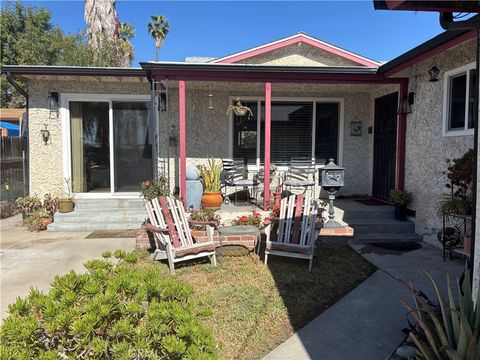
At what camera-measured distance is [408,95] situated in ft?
21.7

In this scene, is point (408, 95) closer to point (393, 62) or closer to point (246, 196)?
point (393, 62)

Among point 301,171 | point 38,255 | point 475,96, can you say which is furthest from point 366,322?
point 301,171

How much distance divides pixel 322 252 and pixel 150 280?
157 inches

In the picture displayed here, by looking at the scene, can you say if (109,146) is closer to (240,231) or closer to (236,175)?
(236,175)

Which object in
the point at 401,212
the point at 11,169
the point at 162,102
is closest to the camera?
the point at 401,212

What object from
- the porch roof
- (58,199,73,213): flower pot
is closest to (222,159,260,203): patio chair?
the porch roof

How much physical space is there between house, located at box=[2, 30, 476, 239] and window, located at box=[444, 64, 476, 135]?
1108mm

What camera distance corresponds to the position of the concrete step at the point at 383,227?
20.6 ft

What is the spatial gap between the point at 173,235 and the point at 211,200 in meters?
2.05

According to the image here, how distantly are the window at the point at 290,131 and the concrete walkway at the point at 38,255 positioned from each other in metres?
3.67

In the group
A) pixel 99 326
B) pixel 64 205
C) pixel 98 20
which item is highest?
pixel 98 20

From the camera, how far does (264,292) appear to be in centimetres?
398

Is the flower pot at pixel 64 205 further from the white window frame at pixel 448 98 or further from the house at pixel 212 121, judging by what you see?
the white window frame at pixel 448 98

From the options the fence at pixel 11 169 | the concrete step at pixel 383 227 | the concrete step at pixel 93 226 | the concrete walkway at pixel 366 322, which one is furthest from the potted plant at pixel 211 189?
the fence at pixel 11 169
